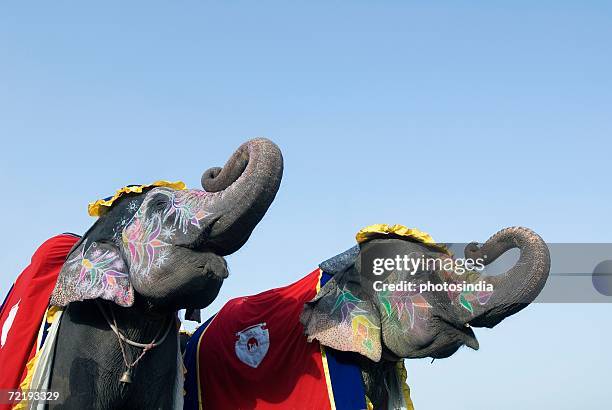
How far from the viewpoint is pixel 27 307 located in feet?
17.5

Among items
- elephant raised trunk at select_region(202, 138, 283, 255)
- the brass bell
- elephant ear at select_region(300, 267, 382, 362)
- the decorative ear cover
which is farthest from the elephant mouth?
the brass bell

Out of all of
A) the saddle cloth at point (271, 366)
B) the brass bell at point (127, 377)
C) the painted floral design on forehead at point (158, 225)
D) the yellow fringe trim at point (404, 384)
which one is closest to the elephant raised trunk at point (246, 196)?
the painted floral design on forehead at point (158, 225)

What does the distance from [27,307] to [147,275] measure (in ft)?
3.09

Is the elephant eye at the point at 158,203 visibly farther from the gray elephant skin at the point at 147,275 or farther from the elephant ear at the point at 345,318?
the elephant ear at the point at 345,318

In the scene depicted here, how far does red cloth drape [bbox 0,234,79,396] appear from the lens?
513 cm

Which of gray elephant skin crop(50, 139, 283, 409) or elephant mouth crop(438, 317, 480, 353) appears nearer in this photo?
gray elephant skin crop(50, 139, 283, 409)

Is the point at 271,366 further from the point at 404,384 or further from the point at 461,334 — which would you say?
the point at 461,334

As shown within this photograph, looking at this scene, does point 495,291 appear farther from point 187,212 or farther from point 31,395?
point 31,395

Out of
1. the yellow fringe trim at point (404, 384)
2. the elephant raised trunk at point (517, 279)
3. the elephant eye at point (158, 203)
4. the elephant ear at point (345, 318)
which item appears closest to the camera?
the elephant eye at point (158, 203)

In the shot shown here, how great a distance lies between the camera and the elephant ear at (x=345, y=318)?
5.86 m

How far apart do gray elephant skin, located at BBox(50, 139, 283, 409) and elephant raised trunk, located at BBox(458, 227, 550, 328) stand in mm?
1701

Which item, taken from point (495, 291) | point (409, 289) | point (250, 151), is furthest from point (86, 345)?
point (495, 291)

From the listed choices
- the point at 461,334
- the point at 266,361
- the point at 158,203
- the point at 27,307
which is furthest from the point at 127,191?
the point at 461,334

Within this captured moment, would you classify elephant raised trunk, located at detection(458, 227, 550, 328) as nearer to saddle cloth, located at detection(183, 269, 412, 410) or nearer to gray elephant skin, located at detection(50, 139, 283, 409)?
saddle cloth, located at detection(183, 269, 412, 410)
